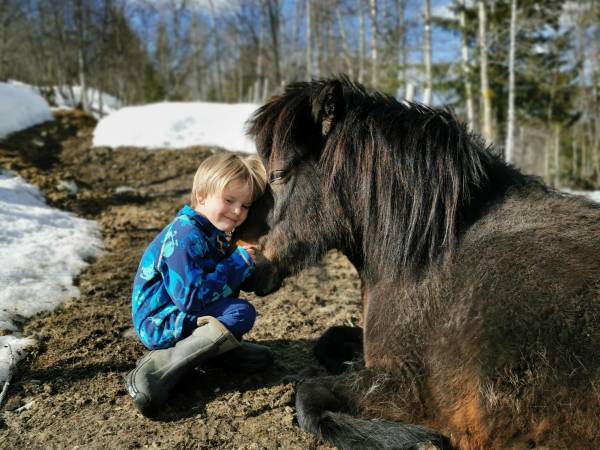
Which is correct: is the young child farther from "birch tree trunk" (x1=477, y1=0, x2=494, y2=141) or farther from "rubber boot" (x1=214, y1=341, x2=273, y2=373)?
"birch tree trunk" (x1=477, y1=0, x2=494, y2=141)

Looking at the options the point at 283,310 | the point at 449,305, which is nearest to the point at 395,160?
the point at 449,305

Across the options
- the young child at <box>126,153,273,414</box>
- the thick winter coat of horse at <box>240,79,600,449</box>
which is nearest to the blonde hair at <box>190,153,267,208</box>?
the young child at <box>126,153,273,414</box>

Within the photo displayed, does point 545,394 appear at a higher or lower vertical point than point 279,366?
higher

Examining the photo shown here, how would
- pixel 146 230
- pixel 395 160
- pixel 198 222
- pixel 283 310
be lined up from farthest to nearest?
pixel 146 230 < pixel 283 310 < pixel 198 222 < pixel 395 160

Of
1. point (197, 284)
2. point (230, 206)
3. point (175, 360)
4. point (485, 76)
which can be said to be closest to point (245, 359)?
point (175, 360)

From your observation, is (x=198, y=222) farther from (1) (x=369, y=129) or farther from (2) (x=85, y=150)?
(2) (x=85, y=150)

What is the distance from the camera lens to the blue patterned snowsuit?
241 cm

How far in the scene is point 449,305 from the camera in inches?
81.9

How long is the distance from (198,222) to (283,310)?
1597 mm

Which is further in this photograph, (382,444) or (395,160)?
(395,160)

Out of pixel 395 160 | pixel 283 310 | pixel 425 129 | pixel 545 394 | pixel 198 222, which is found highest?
pixel 425 129

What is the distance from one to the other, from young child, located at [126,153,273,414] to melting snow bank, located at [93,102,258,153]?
9646 millimetres

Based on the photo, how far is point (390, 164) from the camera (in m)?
2.28

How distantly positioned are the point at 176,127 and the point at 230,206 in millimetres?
12331
